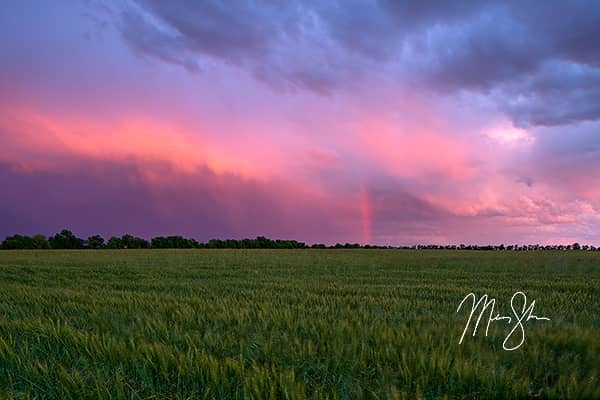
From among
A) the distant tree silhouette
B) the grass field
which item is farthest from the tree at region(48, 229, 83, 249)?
the grass field

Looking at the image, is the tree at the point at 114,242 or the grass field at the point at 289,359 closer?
the grass field at the point at 289,359

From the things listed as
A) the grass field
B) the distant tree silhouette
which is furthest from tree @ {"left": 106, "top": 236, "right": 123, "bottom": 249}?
the grass field

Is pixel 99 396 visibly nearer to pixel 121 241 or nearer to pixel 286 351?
pixel 286 351

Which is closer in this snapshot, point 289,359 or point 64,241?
point 289,359

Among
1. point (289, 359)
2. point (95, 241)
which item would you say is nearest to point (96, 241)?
point (95, 241)

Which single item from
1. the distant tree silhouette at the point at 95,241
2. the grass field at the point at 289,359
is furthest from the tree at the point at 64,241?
the grass field at the point at 289,359

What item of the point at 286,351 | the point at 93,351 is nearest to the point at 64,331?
the point at 93,351

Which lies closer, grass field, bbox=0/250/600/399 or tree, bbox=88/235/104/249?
grass field, bbox=0/250/600/399

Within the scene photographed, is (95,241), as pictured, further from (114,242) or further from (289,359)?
(289,359)

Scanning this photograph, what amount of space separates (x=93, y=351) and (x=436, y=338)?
3.84 meters

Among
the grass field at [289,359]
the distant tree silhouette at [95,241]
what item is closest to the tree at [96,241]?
the distant tree silhouette at [95,241]

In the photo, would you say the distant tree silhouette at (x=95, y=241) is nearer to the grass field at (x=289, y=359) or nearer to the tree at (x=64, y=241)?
the tree at (x=64, y=241)

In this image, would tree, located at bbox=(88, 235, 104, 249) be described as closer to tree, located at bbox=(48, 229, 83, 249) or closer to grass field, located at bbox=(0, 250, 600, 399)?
tree, located at bbox=(48, 229, 83, 249)

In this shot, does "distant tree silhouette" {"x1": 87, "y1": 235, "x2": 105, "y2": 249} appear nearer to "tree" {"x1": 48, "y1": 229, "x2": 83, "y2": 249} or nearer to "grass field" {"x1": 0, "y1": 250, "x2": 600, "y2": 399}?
"tree" {"x1": 48, "y1": 229, "x2": 83, "y2": 249}
